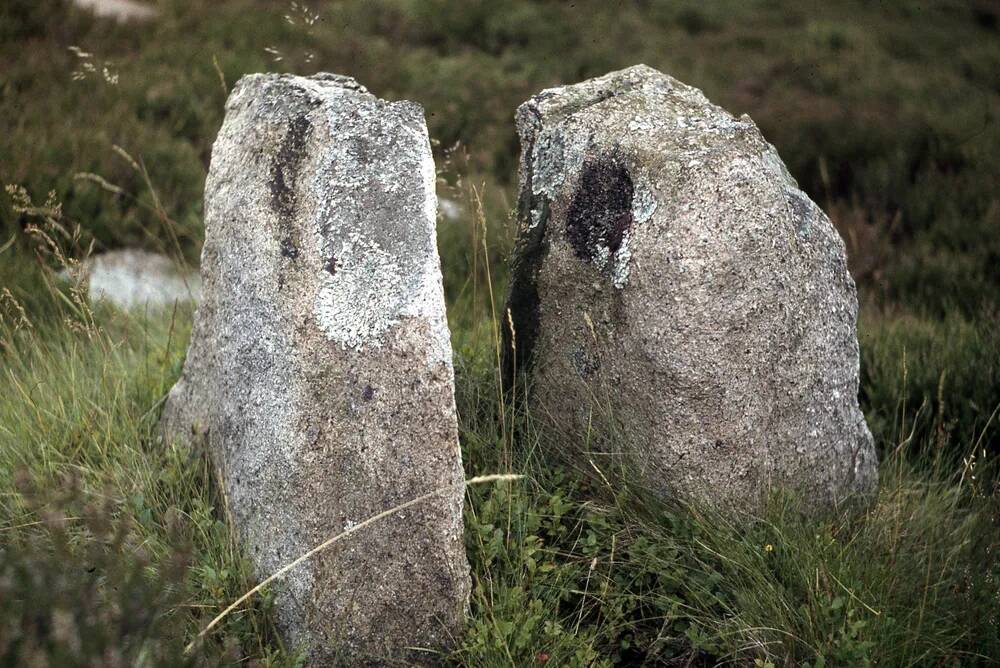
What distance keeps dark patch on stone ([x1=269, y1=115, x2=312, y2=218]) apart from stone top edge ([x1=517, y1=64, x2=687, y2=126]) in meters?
0.89

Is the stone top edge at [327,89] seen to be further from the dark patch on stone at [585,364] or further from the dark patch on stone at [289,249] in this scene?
the dark patch on stone at [585,364]

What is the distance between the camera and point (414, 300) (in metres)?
2.61

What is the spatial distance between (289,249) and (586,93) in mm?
1343

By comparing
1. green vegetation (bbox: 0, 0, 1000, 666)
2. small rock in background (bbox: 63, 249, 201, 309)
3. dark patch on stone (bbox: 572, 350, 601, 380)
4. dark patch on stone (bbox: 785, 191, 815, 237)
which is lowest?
small rock in background (bbox: 63, 249, 201, 309)

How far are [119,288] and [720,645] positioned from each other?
4.33 m

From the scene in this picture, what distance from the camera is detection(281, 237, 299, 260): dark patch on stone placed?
2752 millimetres

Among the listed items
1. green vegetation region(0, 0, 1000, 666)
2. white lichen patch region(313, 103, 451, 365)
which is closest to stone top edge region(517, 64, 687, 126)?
green vegetation region(0, 0, 1000, 666)

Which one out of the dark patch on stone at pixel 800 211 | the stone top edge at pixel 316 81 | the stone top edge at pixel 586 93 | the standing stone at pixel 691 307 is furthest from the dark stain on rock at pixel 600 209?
the stone top edge at pixel 316 81

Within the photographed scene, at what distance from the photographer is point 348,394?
2602mm

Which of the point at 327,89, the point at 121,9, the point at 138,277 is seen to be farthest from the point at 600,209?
the point at 121,9

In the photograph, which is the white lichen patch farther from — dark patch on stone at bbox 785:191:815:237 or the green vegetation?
dark patch on stone at bbox 785:191:815:237

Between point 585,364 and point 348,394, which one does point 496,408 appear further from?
point 348,394

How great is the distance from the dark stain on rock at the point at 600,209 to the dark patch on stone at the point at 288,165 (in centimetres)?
94

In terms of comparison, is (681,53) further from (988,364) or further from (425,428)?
(425,428)
